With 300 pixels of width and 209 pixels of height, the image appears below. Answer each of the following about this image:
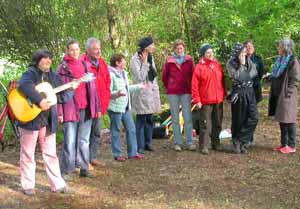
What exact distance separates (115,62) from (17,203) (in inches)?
116

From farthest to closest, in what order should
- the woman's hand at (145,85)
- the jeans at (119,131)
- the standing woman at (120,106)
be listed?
the woman's hand at (145,85) → the jeans at (119,131) → the standing woman at (120,106)

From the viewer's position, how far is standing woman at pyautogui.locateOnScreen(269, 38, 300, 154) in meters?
8.53

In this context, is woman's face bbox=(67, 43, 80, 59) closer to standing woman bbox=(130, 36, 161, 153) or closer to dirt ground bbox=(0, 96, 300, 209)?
dirt ground bbox=(0, 96, 300, 209)

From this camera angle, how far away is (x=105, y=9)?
13.0 meters

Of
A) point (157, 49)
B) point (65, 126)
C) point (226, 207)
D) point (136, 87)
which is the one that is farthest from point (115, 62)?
point (157, 49)

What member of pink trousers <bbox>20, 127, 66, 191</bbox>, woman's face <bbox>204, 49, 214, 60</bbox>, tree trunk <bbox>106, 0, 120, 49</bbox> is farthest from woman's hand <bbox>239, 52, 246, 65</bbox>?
tree trunk <bbox>106, 0, 120, 49</bbox>

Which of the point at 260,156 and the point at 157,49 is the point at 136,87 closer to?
the point at 260,156

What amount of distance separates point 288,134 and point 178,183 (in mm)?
2550

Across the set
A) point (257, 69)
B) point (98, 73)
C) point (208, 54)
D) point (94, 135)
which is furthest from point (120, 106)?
point (257, 69)

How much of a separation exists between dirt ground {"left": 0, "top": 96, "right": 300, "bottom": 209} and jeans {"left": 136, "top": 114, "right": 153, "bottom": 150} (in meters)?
0.24

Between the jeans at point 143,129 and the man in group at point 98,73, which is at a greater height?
the man in group at point 98,73

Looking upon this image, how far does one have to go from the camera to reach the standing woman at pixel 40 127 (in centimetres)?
636

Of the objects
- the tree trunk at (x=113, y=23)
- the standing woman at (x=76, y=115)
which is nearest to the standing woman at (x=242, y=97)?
the standing woman at (x=76, y=115)

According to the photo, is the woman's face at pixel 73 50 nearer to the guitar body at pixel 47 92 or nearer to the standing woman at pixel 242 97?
the guitar body at pixel 47 92
